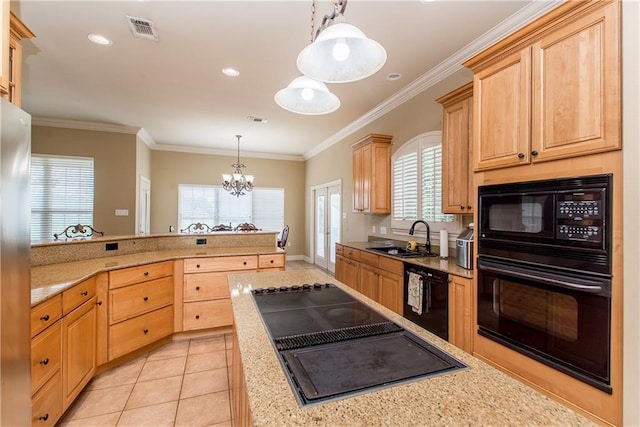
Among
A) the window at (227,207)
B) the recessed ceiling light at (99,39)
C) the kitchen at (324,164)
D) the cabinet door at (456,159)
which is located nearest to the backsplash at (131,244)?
the recessed ceiling light at (99,39)

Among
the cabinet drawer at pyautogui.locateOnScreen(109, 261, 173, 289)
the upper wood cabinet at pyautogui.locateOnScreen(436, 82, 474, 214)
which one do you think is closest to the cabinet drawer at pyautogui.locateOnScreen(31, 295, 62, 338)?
the cabinet drawer at pyautogui.locateOnScreen(109, 261, 173, 289)

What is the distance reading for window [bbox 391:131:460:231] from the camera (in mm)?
3361

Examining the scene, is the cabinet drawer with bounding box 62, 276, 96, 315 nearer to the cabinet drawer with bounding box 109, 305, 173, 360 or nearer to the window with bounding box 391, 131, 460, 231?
the cabinet drawer with bounding box 109, 305, 173, 360

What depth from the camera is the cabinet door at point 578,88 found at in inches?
55.2

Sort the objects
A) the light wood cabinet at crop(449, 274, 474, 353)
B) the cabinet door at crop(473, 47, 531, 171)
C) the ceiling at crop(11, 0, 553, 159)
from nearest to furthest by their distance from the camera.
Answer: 1. the cabinet door at crop(473, 47, 531, 171)
2. the light wood cabinet at crop(449, 274, 474, 353)
3. the ceiling at crop(11, 0, 553, 159)

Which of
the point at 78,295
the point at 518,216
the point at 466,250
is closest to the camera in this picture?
the point at 518,216

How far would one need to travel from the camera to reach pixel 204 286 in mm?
3180

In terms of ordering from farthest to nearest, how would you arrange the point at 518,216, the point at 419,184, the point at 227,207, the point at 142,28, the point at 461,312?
the point at 227,207 → the point at 419,184 → the point at 142,28 → the point at 461,312 → the point at 518,216

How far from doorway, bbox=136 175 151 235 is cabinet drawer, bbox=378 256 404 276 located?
5.22 m

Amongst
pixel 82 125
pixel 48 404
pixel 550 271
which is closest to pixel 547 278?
pixel 550 271

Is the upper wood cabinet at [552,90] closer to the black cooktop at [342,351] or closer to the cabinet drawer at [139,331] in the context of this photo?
the black cooktop at [342,351]

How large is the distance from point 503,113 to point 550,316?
1271 mm

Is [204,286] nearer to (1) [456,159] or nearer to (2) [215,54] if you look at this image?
(2) [215,54]

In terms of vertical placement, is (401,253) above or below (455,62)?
below
